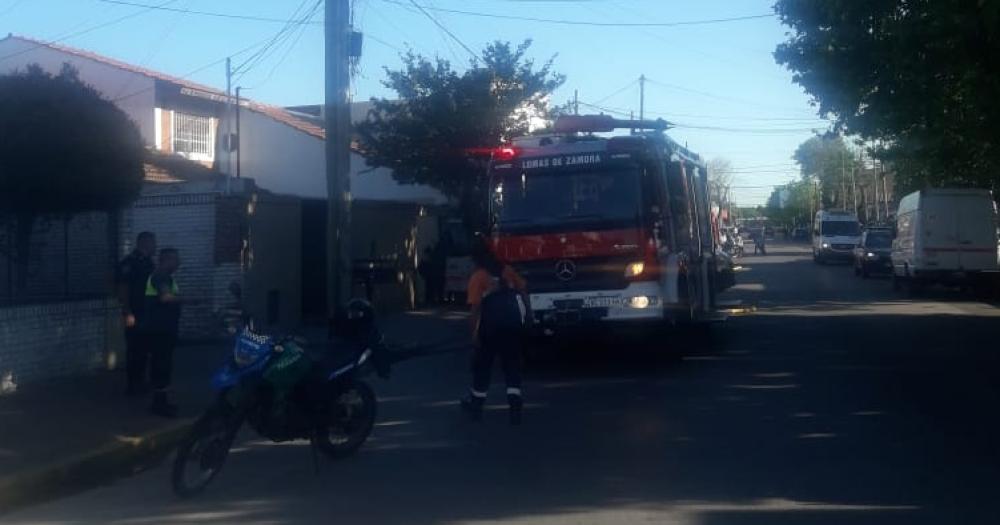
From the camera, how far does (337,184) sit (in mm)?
17906

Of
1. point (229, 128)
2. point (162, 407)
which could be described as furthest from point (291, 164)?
point (162, 407)

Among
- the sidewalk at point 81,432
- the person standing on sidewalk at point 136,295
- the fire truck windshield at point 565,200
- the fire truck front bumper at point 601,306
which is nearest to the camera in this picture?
the sidewalk at point 81,432

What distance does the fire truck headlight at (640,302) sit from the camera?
50.1ft

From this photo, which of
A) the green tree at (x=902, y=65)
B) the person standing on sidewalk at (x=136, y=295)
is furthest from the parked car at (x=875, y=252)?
the person standing on sidewalk at (x=136, y=295)

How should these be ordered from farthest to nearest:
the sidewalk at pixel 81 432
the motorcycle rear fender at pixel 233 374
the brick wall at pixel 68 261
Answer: the brick wall at pixel 68 261, the sidewalk at pixel 81 432, the motorcycle rear fender at pixel 233 374

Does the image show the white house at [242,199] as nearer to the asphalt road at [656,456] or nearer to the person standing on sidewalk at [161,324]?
the person standing on sidewalk at [161,324]

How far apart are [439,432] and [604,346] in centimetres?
804

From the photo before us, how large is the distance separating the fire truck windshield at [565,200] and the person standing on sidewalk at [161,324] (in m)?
5.05

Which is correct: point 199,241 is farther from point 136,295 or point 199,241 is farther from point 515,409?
point 515,409

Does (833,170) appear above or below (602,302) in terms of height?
above

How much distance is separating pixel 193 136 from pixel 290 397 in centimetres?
2685

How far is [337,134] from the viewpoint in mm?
17844

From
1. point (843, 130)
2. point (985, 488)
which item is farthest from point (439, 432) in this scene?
point (843, 130)

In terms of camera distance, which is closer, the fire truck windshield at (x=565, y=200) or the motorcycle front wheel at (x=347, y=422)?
the motorcycle front wheel at (x=347, y=422)
